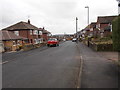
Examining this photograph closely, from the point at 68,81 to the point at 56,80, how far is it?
2.12 ft

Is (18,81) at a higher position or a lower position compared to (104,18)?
lower

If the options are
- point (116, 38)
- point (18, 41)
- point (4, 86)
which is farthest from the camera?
point (18, 41)

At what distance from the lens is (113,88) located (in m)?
5.61

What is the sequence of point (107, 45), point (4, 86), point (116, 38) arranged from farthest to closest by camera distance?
point (107, 45), point (116, 38), point (4, 86)

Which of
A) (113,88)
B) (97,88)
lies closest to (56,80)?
(97,88)

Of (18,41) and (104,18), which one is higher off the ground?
(104,18)

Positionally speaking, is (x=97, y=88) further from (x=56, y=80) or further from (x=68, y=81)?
(x=56, y=80)

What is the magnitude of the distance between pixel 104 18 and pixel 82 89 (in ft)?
165

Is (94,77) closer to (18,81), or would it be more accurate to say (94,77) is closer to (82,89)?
(82,89)

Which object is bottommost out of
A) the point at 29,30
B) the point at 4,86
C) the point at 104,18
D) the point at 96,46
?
the point at 4,86

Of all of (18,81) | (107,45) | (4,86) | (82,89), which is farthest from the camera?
(107,45)

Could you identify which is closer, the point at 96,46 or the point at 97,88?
the point at 97,88

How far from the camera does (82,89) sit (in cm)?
553

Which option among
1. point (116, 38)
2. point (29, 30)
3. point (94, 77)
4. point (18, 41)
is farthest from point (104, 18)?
point (94, 77)
